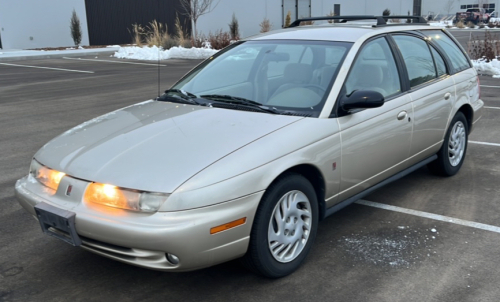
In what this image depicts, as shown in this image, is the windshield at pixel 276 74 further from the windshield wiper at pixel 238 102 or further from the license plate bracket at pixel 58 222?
the license plate bracket at pixel 58 222

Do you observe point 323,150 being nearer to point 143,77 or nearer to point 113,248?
point 113,248

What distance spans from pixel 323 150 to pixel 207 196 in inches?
41.5

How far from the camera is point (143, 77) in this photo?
14930mm

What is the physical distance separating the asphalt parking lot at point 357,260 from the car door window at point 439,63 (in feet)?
3.84

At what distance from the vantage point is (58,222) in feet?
10.2

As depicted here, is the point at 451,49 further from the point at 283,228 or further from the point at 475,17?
the point at 475,17

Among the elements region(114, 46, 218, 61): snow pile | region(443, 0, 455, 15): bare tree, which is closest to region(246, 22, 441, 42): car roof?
region(114, 46, 218, 61): snow pile

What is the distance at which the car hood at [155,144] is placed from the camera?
3.04 meters

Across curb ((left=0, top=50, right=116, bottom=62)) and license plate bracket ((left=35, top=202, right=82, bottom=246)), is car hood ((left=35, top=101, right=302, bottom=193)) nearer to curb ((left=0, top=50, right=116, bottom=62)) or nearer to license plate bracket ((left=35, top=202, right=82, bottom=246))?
license plate bracket ((left=35, top=202, right=82, bottom=246))

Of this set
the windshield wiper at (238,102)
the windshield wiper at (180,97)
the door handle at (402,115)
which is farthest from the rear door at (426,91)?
the windshield wiper at (180,97)

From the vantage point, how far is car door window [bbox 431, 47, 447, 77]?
17.1 ft

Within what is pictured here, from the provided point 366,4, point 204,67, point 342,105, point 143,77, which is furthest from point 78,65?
point 366,4

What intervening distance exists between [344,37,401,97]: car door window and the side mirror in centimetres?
19

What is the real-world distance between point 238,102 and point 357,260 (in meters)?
1.49
